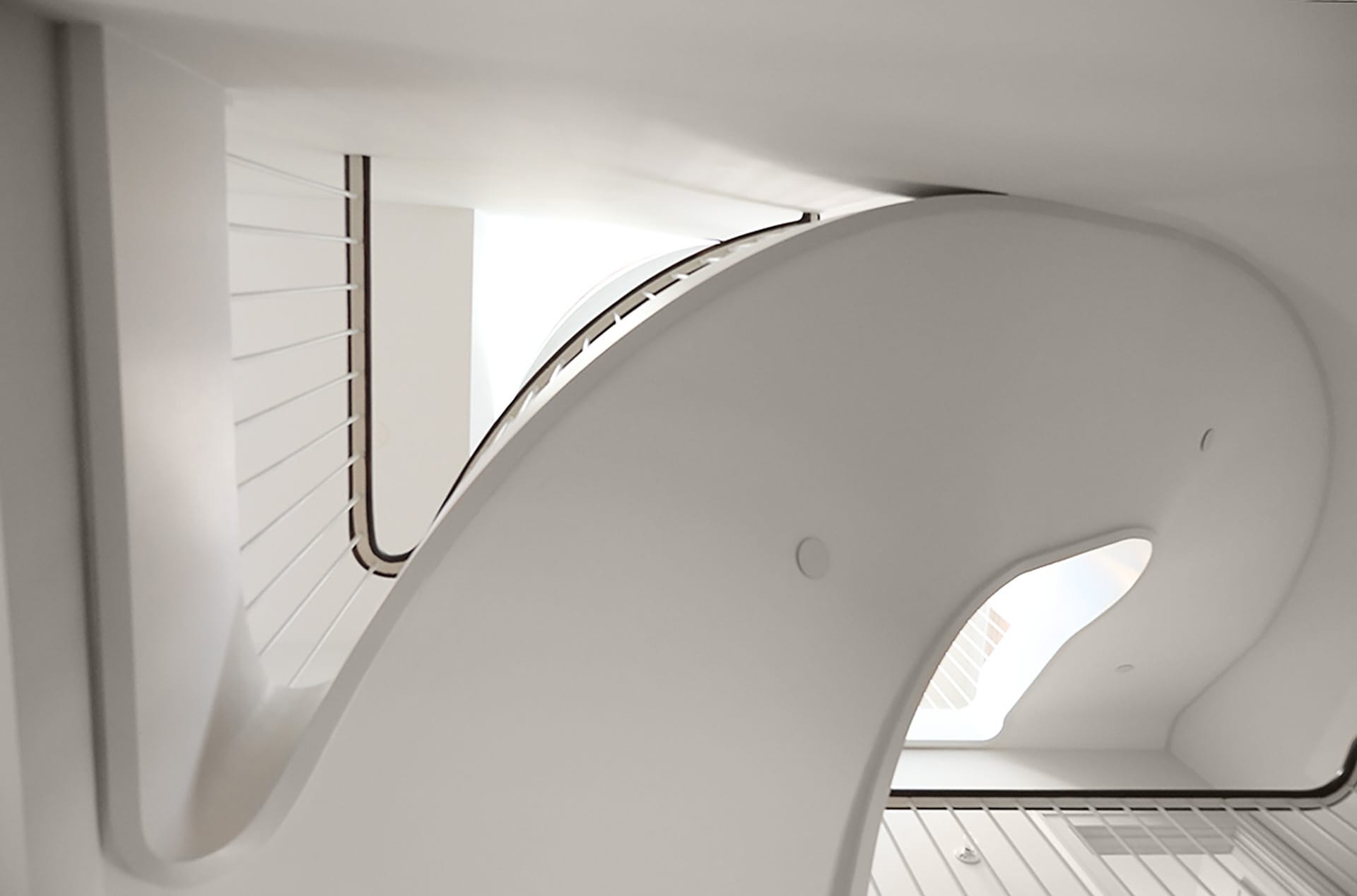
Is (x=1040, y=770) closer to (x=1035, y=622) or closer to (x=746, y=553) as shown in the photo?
(x=1035, y=622)

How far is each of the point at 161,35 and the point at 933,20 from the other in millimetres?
1062

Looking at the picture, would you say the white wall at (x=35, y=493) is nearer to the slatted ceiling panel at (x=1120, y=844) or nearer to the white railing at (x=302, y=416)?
the white railing at (x=302, y=416)

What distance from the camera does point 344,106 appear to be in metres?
1.91

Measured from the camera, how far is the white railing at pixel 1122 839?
10.0 feet

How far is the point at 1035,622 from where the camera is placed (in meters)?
3.99

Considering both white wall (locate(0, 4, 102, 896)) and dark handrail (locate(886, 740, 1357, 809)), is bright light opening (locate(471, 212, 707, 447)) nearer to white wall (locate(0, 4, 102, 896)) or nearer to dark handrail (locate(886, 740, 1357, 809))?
dark handrail (locate(886, 740, 1357, 809))

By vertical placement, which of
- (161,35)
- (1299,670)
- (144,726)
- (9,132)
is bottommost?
(1299,670)

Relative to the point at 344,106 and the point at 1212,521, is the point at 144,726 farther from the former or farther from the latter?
the point at 1212,521

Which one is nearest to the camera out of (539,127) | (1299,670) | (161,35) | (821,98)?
(161,35)

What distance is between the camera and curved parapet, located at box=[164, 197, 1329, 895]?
1.94 metres

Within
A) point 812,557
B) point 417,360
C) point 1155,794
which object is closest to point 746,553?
point 812,557

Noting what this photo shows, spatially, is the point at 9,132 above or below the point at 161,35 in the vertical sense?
below

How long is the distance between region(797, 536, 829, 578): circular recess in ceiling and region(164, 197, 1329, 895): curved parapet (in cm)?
2

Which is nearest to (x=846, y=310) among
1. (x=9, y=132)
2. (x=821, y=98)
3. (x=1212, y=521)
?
(x=821, y=98)
